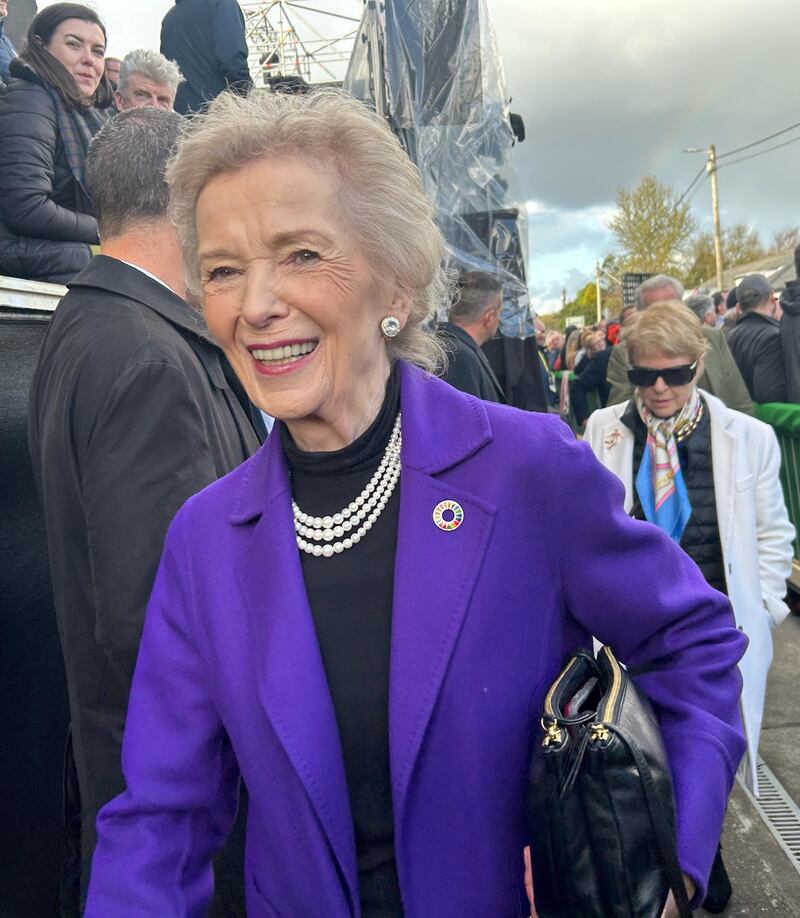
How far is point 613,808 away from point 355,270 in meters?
0.97

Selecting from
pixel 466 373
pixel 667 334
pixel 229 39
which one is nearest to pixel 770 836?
pixel 667 334

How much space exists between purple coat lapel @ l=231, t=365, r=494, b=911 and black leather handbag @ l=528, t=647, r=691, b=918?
0.21 m

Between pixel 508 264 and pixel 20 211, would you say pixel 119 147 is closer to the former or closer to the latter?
pixel 20 211

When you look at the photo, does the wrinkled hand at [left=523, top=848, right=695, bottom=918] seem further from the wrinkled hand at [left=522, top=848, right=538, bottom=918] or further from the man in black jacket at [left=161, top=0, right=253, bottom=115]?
Answer: the man in black jacket at [left=161, top=0, right=253, bottom=115]

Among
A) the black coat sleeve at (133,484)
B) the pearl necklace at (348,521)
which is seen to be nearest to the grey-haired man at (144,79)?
the black coat sleeve at (133,484)

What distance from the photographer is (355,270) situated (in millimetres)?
1663

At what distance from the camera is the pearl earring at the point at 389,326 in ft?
5.74

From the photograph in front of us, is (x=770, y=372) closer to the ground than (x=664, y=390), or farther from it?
farther from it

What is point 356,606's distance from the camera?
5.19ft

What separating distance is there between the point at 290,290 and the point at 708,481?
2.45 m

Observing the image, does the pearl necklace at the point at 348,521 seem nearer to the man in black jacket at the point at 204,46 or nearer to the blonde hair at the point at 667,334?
the blonde hair at the point at 667,334

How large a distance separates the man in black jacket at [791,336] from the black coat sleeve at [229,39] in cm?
398

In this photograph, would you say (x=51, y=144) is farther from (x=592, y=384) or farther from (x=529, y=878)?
(x=592, y=384)

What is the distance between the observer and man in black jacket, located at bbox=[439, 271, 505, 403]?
486 cm
